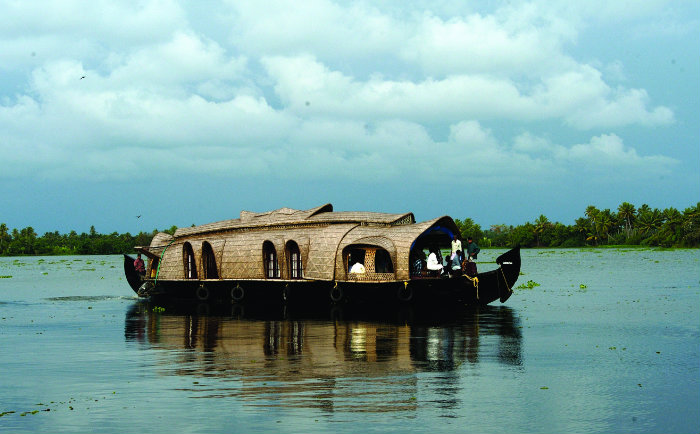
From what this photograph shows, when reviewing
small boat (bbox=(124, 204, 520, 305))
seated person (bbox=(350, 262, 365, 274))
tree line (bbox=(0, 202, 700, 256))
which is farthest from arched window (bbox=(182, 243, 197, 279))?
tree line (bbox=(0, 202, 700, 256))

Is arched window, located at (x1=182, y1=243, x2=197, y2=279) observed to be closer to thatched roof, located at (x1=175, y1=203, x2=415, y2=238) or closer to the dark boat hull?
the dark boat hull

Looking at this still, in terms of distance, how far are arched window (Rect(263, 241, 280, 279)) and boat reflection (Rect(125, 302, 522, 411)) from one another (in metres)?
1.25

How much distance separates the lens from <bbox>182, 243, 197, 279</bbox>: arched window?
27030 millimetres

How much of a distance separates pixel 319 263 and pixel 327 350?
7699mm

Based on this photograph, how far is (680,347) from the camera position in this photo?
1571 centimetres

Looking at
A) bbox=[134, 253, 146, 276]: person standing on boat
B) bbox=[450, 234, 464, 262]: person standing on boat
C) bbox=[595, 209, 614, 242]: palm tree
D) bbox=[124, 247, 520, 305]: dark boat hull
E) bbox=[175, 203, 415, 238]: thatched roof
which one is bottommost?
bbox=[124, 247, 520, 305]: dark boat hull

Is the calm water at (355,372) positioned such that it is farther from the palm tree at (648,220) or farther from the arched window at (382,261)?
the palm tree at (648,220)

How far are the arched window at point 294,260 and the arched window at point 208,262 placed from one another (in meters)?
3.32

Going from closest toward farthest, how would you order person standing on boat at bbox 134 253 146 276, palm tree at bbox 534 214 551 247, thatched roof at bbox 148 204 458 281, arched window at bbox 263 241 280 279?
thatched roof at bbox 148 204 458 281 < arched window at bbox 263 241 280 279 < person standing on boat at bbox 134 253 146 276 < palm tree at bbox 534 214 551 247

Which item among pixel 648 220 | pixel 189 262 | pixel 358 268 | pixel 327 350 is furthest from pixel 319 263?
pixel 648 220

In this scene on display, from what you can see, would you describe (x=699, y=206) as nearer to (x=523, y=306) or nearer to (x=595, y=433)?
(x=523, y=306)

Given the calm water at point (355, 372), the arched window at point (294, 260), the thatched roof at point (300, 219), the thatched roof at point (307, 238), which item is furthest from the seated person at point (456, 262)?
the arched window at point (294, 260)

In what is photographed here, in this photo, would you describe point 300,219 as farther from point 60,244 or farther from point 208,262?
point 60,244

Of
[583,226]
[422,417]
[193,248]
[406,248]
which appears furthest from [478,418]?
[583,226]
